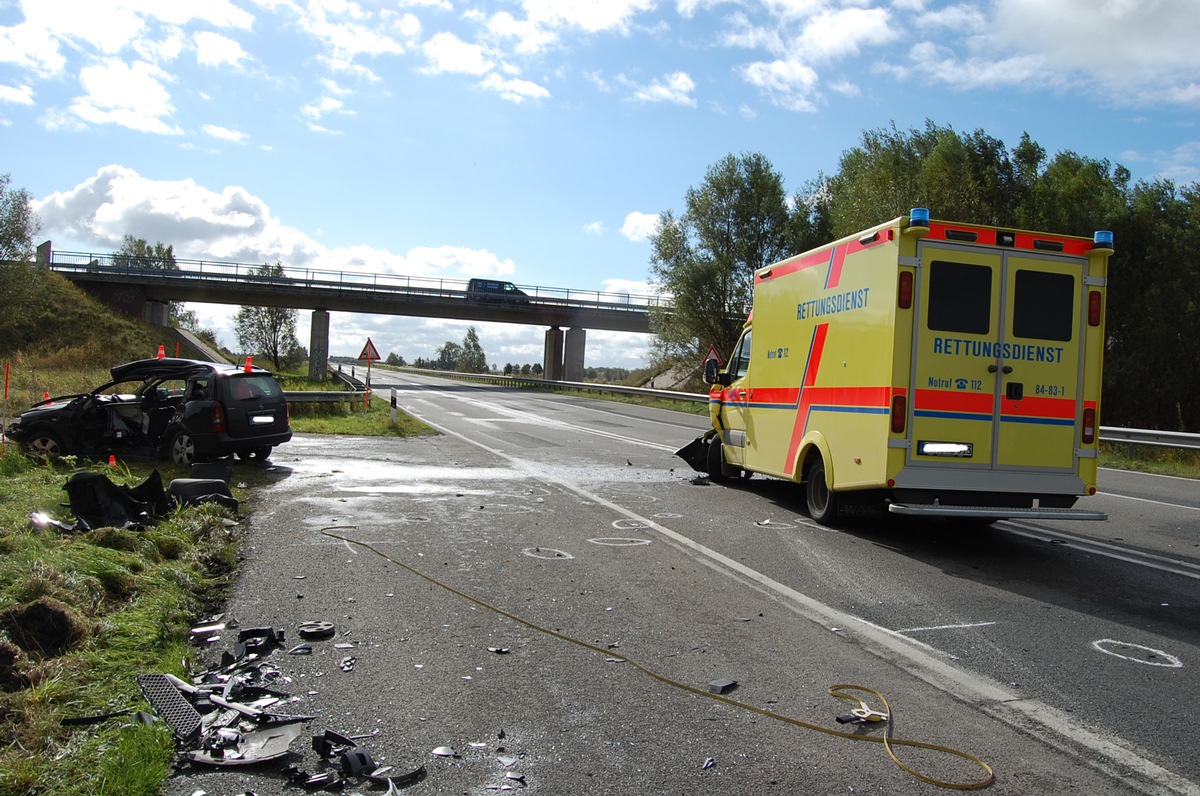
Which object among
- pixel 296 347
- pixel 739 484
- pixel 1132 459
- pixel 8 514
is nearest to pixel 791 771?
pixel 8 514

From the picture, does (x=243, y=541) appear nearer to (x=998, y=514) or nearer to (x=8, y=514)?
(x=8, y=514)

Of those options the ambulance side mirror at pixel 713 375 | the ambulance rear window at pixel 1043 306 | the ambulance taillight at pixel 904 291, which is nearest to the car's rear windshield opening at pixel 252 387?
the ambulance side mirror at pixel 713 375

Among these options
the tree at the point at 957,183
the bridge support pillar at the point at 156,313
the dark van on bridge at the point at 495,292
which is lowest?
the bridge support pillar at the point at 156,313

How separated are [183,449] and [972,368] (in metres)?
10.4

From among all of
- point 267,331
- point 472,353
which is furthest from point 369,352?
point 472,353

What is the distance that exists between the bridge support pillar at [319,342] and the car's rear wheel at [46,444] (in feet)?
154

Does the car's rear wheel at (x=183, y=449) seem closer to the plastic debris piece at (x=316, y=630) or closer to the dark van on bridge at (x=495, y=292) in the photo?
the plastic debris piece at (x=316, y=630)

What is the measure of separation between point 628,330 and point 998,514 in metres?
59.6

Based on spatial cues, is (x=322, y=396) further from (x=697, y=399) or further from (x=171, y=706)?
(x=171, y=706)

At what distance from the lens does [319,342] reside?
5778 cm

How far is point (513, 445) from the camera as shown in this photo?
1767 centimetres

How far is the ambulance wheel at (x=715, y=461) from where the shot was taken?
12.3m

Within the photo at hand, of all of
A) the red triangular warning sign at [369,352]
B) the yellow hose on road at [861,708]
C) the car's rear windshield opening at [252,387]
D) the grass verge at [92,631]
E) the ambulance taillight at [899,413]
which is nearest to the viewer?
the grass verge at [92,631]

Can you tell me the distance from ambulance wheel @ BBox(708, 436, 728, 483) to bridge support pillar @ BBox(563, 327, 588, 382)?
52.0 m
